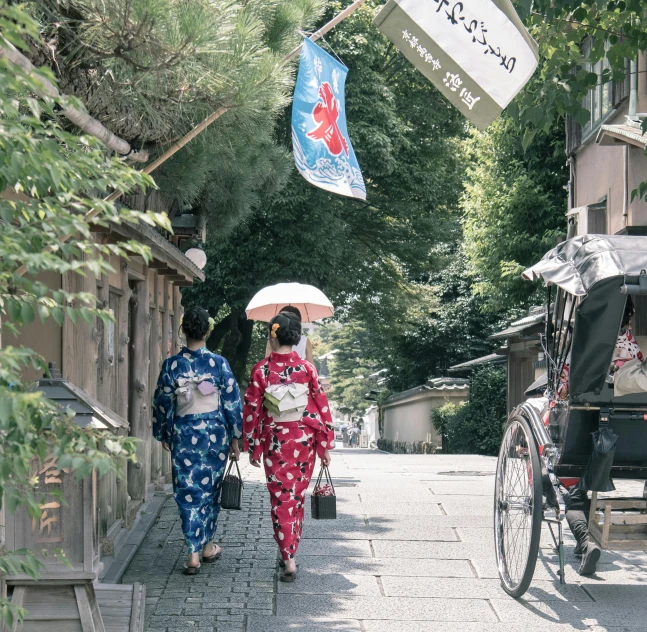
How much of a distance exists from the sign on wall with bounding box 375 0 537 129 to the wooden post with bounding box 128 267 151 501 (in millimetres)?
4558

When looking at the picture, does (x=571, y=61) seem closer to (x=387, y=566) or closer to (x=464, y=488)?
(x=387, y=566)

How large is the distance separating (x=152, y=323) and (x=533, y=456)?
6.47 metres

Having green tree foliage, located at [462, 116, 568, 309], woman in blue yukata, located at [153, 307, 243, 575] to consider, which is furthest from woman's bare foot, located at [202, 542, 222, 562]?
green tree foliage, located at [462, 116, 568, 309]

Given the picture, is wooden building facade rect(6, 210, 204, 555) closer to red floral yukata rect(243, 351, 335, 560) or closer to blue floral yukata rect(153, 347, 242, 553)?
blue floral yukata rect(153, 347, 242, 553)

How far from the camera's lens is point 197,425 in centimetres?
705

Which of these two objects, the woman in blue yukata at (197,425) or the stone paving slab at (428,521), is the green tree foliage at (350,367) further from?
A: the woman in blue yukata at (197,425)

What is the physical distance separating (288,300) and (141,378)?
173cm

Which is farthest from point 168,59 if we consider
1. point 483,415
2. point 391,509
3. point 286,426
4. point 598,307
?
point 483,415

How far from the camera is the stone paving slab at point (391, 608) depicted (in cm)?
596

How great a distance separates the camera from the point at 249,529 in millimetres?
8742

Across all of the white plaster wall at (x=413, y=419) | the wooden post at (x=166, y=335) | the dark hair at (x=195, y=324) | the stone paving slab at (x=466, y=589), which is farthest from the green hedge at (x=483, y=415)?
the dark hair at (x=195, y=324)

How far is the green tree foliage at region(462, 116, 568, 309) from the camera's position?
21212 mm

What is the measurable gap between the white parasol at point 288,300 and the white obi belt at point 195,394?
10.0ft

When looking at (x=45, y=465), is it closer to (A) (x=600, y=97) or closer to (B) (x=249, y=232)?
(A) (x=600, y=97)
